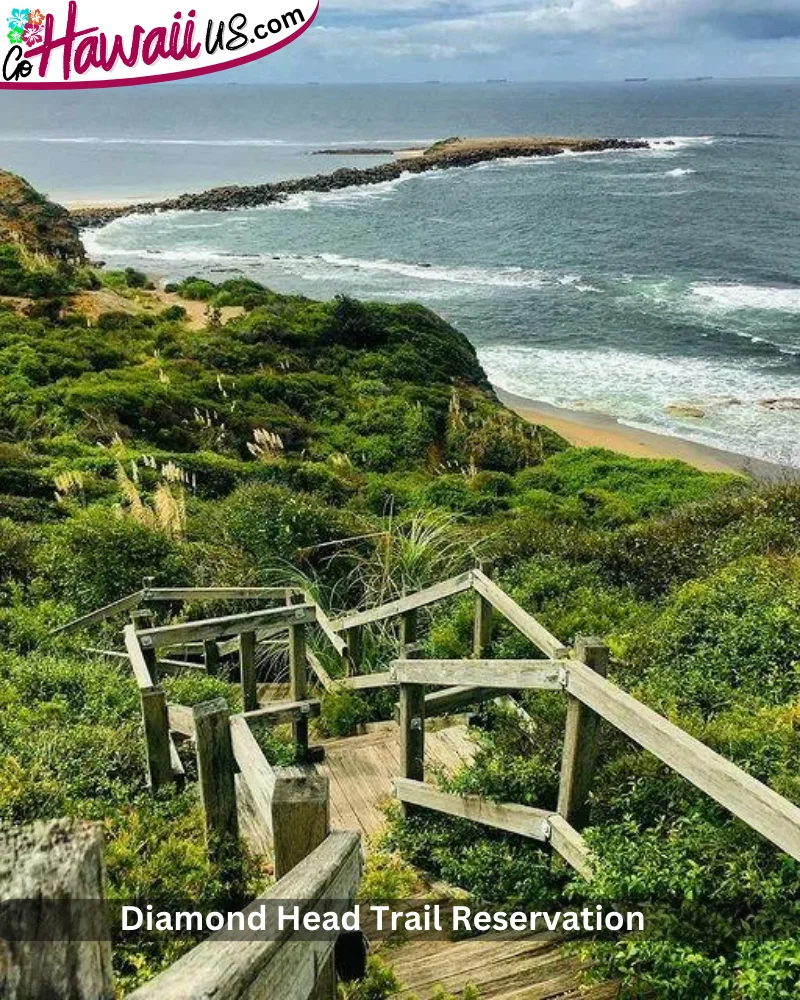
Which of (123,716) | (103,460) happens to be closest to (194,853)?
(123,716)

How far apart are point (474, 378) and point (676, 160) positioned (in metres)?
76.3

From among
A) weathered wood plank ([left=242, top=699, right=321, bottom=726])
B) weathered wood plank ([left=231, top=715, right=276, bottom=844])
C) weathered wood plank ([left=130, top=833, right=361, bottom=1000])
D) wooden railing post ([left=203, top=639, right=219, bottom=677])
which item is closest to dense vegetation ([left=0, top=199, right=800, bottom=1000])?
wooden railing post ([left=203, top=639, right=219, bottom=677])

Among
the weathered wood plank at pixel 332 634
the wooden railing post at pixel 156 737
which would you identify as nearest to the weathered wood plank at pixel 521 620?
the weathered wood plank at pixel 332 634

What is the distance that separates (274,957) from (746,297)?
43.1 m

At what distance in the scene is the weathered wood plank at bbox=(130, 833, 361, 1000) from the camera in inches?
49.5

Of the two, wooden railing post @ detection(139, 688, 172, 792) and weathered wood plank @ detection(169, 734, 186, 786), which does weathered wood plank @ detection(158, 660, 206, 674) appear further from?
wooden railing post @ detection(139, 688, 172, 792)

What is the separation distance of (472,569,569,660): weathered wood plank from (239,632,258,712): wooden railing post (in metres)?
1.64

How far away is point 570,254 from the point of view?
51344 mm

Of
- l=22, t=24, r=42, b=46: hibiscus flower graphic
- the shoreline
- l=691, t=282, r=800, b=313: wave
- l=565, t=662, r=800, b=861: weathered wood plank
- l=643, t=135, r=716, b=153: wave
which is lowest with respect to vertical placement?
the shoreline

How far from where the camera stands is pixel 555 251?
172 ft

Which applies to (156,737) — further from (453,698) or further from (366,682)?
(366,682)

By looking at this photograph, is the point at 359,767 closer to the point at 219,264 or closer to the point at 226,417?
the point at 226,417

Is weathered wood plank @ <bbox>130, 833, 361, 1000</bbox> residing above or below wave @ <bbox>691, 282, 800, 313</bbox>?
below

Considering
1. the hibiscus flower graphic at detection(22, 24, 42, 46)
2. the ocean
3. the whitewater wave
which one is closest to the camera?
the hibiscus flower graphic at detection(22, 24, 42, 46)
